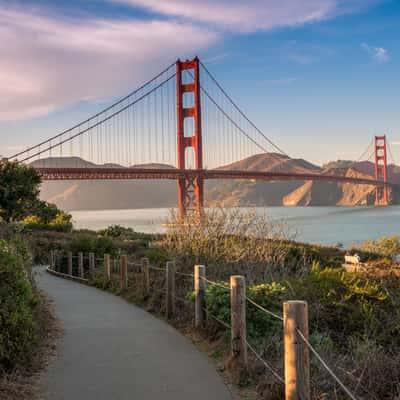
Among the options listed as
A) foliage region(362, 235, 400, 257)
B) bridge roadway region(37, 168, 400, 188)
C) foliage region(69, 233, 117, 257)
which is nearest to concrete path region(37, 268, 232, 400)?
foliage region(69, 233, 117, 257)

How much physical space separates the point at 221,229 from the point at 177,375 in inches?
307

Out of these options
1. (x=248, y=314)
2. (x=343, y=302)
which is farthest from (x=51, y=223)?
(x=248, y=314)

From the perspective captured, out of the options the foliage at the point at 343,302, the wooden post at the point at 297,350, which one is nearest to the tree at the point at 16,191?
the foliage at the point at 343,302

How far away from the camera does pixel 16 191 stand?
81.6ft

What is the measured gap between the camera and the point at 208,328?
811 centimetres

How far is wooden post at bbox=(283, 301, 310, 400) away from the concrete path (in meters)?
1.19

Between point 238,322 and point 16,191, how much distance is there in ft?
67.1

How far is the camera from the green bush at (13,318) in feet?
19.8

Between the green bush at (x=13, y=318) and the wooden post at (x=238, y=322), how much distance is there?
236cm

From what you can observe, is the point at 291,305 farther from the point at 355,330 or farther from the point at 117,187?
the point at 117,187

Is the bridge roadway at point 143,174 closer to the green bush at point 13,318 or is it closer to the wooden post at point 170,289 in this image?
the wooden post at point 170,289

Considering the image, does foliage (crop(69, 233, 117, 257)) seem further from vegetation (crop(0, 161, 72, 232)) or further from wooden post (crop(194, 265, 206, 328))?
wooden post (crop(194, 265, 206, 328))

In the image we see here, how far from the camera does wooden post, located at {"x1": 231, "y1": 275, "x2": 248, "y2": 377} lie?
250 inches

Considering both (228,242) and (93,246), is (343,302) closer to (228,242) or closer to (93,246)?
(228,242)
